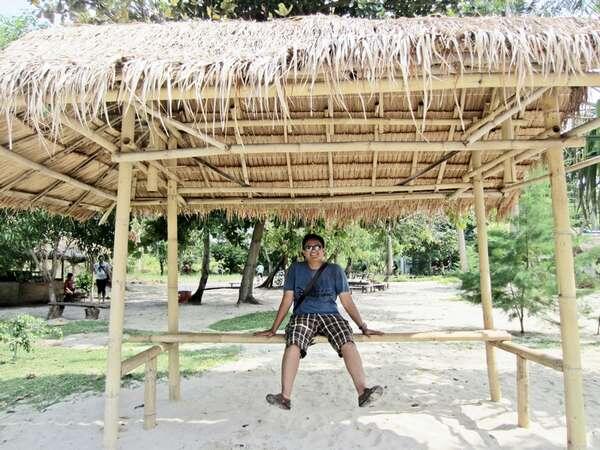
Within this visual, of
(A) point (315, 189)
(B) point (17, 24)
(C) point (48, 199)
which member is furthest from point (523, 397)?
(B) point (17, 24)

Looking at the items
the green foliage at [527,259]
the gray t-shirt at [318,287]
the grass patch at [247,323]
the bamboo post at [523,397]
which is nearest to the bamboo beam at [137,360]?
the gray t-shirt at [318,287]

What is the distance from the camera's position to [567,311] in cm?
290

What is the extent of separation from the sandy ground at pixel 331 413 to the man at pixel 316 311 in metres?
0.53

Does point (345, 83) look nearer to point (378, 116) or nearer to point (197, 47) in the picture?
point (197, 47)

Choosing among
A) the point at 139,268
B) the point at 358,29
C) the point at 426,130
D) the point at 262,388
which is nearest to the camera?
the point at 358,29

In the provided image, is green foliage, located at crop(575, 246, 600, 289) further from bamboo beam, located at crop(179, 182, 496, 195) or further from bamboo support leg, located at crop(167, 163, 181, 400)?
bamboo support leg, located at crop(167, 163, 181, 400)

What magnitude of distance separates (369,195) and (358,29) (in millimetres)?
2403

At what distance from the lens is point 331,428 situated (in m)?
3.64

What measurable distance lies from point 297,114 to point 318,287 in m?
1.46

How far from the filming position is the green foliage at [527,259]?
848 centimetres

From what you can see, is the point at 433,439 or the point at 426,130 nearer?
Answer: the point at 433,439

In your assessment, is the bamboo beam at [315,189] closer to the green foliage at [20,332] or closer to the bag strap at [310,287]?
the bag strap at [310,287]

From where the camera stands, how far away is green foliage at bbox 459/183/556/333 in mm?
8484

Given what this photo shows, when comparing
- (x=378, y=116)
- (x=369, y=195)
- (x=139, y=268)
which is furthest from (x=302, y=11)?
(x=139, y=268)
